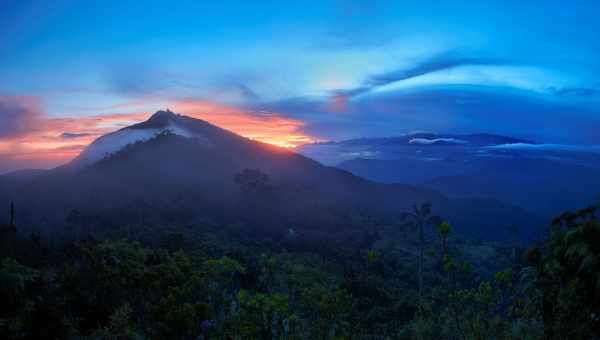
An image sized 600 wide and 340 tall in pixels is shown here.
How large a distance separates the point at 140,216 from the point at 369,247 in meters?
30.7

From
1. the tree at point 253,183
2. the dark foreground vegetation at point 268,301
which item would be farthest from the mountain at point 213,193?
the dark foreground vegetation at point 268,301

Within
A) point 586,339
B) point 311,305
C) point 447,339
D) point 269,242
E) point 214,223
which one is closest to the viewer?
point 586,339

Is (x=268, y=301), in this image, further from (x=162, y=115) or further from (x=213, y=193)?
(x=162, y=115)

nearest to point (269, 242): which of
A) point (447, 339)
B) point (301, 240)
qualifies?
point (301, 240)

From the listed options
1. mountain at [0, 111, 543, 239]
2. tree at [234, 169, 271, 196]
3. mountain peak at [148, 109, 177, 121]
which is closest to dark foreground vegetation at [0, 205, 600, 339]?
mountain at [0, 111, 543, 239]

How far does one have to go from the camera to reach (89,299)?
8.12 metres

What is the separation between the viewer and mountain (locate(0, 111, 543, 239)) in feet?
209

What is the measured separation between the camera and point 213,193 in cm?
8225

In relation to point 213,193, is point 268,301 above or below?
above

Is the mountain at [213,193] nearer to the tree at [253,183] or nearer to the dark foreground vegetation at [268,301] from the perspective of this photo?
the tree at [253,183]

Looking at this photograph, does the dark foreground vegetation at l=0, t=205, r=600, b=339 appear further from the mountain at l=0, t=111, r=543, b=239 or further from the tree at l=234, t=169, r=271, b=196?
the tree at l=234, t=169, r=271, b=196

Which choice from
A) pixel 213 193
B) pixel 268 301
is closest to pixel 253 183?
pixel 213 193

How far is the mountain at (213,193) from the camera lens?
6369 centimetres

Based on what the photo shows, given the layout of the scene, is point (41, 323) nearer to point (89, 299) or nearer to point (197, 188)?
point (89, 299)
